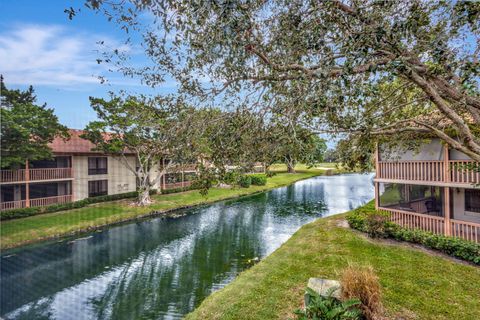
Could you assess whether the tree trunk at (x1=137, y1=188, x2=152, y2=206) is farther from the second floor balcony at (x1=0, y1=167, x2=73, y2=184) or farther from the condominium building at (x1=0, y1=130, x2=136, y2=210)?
the second floor balcony at (x1=0, y1=167, x2=73, y2=184)

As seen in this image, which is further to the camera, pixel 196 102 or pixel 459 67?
pixel 196 102

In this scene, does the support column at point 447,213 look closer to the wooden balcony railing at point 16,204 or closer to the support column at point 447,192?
the support column at point 447,192

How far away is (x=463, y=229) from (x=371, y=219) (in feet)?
10.4

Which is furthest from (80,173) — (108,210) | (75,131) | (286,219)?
(286,219)

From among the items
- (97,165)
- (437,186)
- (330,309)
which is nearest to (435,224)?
(437,186)

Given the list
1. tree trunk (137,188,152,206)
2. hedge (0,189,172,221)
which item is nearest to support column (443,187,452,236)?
hedge (0,189,172,221)

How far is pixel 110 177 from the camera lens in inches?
968

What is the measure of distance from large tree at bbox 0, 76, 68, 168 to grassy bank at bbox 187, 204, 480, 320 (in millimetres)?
7358

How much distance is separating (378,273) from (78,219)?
648 inches

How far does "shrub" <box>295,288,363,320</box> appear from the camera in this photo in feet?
16.4

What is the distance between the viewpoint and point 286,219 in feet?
62.3

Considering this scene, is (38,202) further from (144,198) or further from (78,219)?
(144,198)

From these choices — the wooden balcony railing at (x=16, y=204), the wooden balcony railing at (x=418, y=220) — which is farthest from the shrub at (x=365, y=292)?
the wooden balcony railing at (x=16, y=204)

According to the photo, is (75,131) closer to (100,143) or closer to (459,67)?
(100,143)
